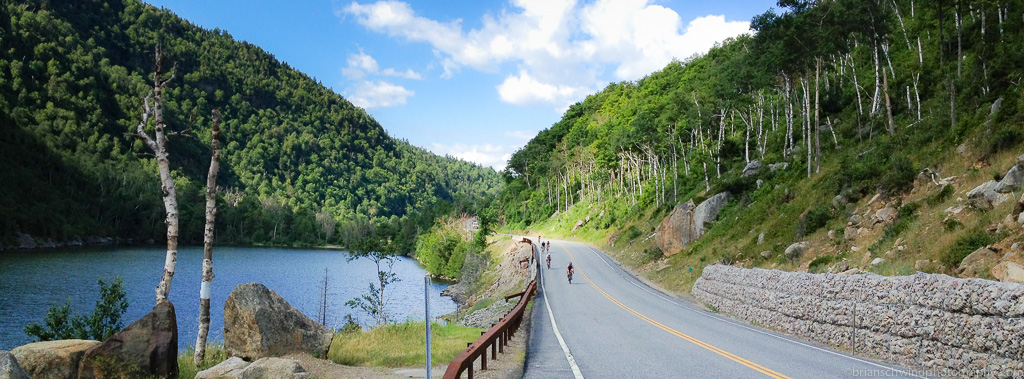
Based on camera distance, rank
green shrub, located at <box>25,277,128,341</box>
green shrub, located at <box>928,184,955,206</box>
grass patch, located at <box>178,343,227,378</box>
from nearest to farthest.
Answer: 1. grass patch, located at <box>178,343,227,378</box>
2. green shrub, located at <box>25,277,128,341</box>
3. green shrub, located at <box>928,184,955,206</box>

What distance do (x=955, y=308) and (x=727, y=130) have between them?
55.2m

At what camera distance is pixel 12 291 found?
Answer: 37812 millimetres

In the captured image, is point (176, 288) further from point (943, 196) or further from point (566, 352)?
point (943, 196)

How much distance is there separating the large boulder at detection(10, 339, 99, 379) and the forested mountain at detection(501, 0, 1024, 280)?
768 inches

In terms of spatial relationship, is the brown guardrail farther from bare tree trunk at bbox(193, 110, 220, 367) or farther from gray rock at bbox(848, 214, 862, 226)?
gray rock at bbox(848, 214, 862, 226)

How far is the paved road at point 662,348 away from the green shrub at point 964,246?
4854mm

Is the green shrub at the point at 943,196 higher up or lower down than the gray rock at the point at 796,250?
higher up

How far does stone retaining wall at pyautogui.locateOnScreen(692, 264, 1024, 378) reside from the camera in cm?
832

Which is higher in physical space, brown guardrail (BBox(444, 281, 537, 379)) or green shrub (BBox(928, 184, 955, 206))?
green shrub (BBox(928, 184, 955, 206))

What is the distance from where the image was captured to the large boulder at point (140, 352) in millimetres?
9211

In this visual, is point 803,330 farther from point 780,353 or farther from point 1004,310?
point 1004,310

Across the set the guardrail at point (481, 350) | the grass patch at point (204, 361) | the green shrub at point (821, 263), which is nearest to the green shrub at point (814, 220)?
the green shrub at point (821, 263)

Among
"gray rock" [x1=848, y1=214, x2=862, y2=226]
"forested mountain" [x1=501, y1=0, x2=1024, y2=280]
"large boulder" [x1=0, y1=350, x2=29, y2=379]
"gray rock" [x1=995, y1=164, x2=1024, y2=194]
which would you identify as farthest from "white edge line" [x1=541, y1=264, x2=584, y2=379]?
"gray rock" [x1=995, y1=164, x2=1024, y2=194]

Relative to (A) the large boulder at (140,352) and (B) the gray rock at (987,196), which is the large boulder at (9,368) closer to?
(A) the large boulder at (140,352)
